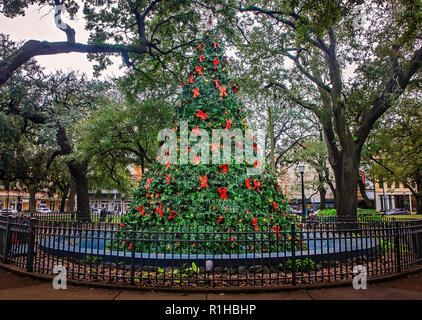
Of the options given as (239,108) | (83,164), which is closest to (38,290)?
(239,108)

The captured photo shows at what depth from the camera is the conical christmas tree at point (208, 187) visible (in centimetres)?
725

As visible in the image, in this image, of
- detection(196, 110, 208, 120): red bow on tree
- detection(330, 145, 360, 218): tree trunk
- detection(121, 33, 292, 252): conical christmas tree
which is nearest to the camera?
detection(121, 33, 292, 252): conical christmas tree

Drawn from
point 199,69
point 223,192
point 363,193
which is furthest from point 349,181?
point 363,193

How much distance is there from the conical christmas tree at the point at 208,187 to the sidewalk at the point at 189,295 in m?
1.73

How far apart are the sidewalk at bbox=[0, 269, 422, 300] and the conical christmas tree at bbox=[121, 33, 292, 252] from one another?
1.73m

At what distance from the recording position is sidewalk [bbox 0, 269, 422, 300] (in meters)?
4.96

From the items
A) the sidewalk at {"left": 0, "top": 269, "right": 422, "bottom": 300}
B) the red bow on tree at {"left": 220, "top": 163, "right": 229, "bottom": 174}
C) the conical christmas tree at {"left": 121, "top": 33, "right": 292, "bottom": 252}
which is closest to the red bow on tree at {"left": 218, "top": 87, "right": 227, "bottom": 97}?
the conical christmas tree at {"left": 121, "top": 33, "right": 292, "bottom": 252}

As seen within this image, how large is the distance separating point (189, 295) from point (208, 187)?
2966mm

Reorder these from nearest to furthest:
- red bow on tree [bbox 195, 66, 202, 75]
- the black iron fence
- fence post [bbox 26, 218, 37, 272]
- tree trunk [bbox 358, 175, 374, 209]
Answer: the black iron fence
fence post [bbox 26, 218, 37, 272]
red bow on tree [bbox 195, 66, 202, 75]
tree trunk [bbox 358, 175, 374, 209]

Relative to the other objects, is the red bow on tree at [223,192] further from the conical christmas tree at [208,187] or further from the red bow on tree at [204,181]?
the red bow on tree at [204,181]

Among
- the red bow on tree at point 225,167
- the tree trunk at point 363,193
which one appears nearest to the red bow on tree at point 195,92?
the red bow on tree at point 225,167

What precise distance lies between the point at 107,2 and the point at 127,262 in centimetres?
1147

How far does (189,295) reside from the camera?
513cm

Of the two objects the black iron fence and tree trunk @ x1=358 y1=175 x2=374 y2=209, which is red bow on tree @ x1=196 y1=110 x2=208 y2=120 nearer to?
the black iron fence
